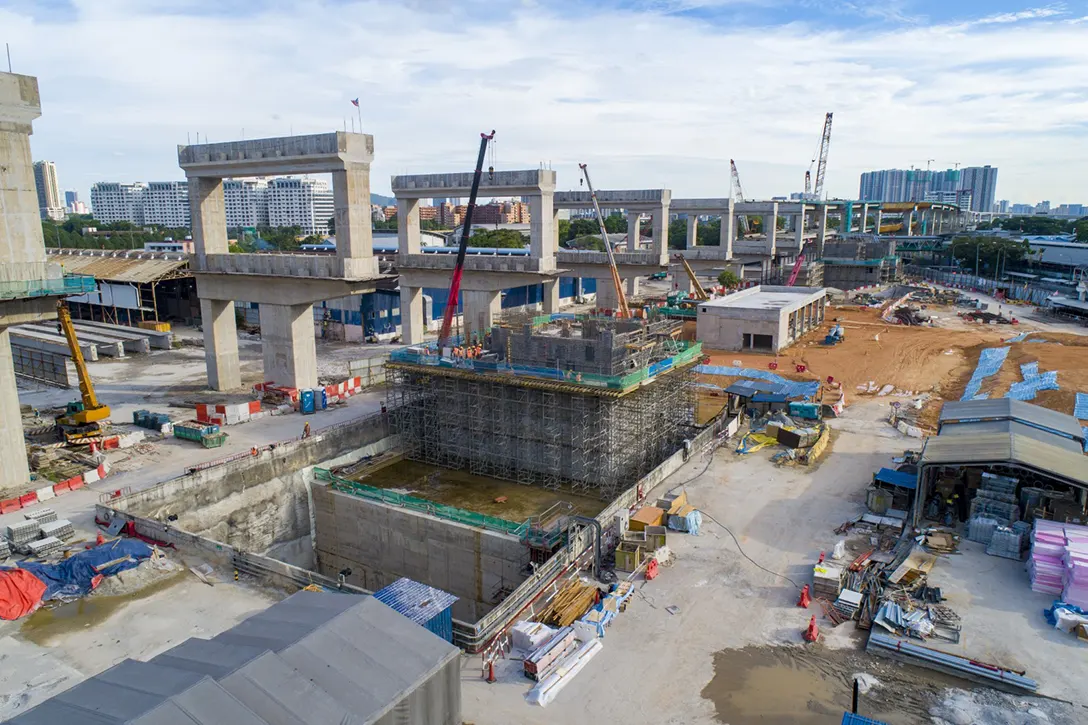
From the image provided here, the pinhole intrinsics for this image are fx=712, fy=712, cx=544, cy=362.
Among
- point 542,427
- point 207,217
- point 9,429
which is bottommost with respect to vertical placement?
point 542,427

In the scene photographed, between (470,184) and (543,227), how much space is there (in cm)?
578

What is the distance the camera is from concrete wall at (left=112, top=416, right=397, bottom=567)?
2589 cm

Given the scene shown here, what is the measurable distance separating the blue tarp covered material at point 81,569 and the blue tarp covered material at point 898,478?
24805 mm

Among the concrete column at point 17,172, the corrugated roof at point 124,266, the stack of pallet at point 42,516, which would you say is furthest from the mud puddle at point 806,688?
the corrugated roof at point 124,266

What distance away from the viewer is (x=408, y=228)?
53.4m

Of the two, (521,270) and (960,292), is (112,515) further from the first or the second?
(960,292)

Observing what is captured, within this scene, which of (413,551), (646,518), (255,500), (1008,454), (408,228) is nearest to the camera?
(1008,454)

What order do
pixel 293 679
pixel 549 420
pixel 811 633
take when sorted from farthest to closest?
pixel 549 420 < pixel 811 633 < pixel 293 679

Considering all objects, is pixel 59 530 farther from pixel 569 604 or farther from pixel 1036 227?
pixel 1036 227

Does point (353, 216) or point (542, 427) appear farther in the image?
point (353, 216)

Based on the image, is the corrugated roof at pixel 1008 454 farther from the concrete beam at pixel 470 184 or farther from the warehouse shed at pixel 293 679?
the concrete beam at pixel 470 184

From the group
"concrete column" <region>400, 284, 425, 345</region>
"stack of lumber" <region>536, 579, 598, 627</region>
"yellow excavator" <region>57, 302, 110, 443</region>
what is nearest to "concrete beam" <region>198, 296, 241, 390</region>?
"yellow excavator" <region>57, 302, 110, 443</region>

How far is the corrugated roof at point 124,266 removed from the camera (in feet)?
199

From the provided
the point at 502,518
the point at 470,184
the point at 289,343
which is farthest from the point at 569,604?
the point at 470,184
